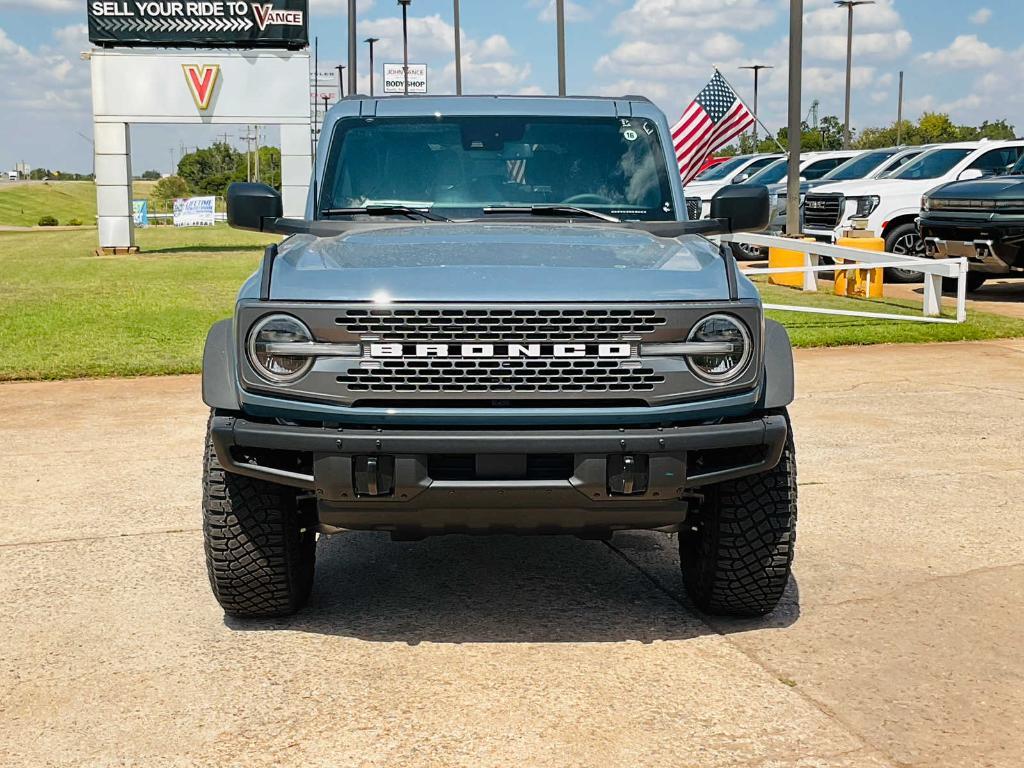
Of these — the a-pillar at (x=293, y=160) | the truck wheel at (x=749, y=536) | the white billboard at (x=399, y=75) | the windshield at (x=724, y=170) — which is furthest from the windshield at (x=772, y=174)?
the white billboard at (x=399, y=75)

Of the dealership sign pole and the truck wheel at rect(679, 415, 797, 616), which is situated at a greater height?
the dealership sign pole

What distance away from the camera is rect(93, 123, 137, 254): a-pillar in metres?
29.4

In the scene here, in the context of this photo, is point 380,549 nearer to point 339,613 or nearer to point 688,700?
point 339,613

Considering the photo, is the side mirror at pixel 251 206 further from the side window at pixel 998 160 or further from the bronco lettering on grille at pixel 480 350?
the side window at pixel 998 160

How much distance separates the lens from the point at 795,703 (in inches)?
151

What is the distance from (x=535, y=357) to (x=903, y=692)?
4.85 feet

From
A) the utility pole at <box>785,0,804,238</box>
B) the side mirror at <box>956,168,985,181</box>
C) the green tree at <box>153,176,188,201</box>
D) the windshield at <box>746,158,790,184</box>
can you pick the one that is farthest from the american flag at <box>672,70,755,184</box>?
the green tree at <box>153,176,188,201</box>

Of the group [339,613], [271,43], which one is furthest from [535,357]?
[271,43]

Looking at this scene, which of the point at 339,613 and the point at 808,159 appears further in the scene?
the point at 808,159

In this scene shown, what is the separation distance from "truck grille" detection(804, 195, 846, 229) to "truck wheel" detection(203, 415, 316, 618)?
15.5 meters

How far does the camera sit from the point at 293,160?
3023 cm

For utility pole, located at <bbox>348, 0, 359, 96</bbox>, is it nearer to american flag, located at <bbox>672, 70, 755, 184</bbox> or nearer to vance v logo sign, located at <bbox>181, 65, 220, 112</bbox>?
vance v logo sign, located at <bbox>181, 65, 220, 112</bbox>

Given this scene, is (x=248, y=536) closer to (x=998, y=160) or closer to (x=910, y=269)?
(x=910, y=269)

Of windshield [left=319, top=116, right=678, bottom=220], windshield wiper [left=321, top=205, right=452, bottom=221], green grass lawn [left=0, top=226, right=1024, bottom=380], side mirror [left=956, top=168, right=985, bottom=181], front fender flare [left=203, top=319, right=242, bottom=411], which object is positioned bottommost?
green grass lawn [left=0, top=226, right=1024, bottom=380]
